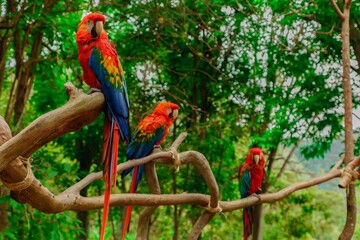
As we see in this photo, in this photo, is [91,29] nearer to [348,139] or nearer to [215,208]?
[215,208]

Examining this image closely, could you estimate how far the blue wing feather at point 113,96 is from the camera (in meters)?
1.31

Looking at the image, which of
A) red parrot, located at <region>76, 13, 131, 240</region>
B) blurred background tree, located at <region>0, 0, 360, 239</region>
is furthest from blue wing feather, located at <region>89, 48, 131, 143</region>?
blurred background tree, located at <region>0, 0, 360, 239</region>

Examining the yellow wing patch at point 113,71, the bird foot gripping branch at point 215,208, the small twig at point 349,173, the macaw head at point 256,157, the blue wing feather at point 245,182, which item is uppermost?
the yellow wing patch at point 113,71

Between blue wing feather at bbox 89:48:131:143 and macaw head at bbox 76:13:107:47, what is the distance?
50mm

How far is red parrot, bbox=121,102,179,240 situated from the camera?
2.01m

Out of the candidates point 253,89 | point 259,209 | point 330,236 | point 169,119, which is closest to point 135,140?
point 169,119

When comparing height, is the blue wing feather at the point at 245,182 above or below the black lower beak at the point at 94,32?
below

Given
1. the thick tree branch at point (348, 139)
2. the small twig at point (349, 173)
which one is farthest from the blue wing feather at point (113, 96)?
the thick tree branch at point (348, 139)

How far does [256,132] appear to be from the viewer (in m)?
4.31

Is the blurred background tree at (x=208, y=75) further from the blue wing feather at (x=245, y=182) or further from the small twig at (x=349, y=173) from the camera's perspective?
the small twig at (x=349, y=173)

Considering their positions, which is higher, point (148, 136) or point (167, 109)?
point (167, 109)

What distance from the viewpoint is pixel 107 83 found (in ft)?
4.48

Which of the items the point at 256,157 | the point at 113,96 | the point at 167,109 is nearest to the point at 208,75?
the point at 256,157

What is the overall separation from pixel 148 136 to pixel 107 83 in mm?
768
